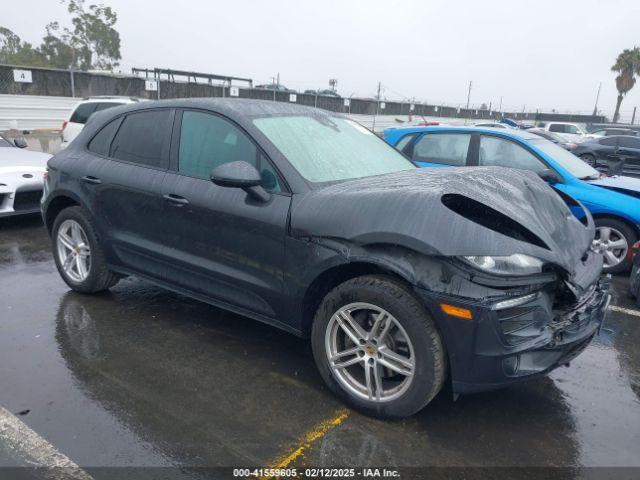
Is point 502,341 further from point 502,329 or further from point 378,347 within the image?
point 378,347

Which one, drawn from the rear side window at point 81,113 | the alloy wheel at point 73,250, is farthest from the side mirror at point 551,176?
the rear side window at point 81,113

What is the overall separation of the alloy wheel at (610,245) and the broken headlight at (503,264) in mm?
3860

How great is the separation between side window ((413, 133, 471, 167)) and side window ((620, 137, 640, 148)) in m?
13.1

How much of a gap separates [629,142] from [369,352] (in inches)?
696

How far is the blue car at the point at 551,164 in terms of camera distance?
578 cm

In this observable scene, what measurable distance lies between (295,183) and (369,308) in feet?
2.96

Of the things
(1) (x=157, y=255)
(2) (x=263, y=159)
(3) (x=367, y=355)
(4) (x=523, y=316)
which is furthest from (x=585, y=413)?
(1) (x=157, y=255)

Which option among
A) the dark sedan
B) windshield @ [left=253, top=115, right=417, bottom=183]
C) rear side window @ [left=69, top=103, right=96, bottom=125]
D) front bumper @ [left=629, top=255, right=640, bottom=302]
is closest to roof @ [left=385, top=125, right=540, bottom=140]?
front bumper @ [left=629, top=255, right=640, bottom=302]

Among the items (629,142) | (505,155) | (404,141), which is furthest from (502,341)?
(629,142)

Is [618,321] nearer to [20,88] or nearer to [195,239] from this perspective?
[195,239]

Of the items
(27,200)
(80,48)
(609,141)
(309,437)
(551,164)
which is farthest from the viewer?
(80,48)

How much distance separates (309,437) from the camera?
8.97 feet

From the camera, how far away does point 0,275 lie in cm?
509

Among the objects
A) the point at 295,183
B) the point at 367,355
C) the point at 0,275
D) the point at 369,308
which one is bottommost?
the point at 0,275
